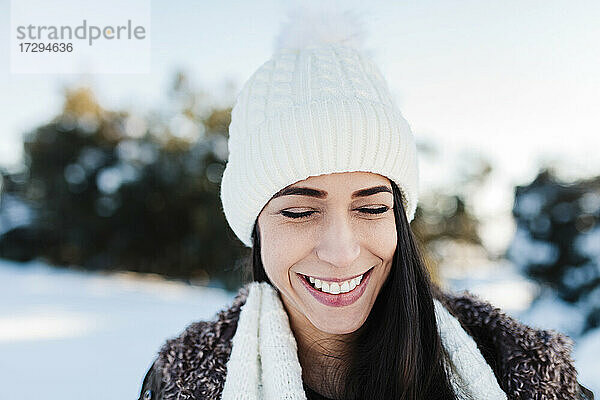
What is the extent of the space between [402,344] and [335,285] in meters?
0.27

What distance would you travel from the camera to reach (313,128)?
53.4 inches

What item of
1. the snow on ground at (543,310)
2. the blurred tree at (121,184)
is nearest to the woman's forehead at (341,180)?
the snow on ground at (543,310)

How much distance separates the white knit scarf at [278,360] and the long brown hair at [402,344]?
48mm

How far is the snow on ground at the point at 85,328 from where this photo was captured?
3717 mm

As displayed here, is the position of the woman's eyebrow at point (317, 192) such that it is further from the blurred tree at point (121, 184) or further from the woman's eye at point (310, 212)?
the blurred tree at point (121, 184)

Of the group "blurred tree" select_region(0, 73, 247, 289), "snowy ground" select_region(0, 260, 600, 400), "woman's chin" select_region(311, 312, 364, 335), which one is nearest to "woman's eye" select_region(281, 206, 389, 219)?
"woman's chin" select_region(311, 312, 364, 335)

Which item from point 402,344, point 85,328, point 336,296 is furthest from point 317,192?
point 85,328

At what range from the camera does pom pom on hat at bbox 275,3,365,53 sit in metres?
1.66

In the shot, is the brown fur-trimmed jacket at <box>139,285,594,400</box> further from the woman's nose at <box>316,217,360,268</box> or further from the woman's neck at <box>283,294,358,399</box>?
the woman's nose at <box>316,217,360,268</box>

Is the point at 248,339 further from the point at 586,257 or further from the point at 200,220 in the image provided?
the point at 200,220

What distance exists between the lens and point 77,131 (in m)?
8.81

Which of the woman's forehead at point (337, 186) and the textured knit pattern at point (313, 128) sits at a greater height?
the textured knit pattern at point (313, 128)

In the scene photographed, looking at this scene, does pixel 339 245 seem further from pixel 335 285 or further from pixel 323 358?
pixel 323 358

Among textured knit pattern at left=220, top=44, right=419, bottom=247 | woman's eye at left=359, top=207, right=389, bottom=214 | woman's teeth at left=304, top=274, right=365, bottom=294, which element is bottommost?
woman's teeth at left=304, top=274, right=365, bottom=294
